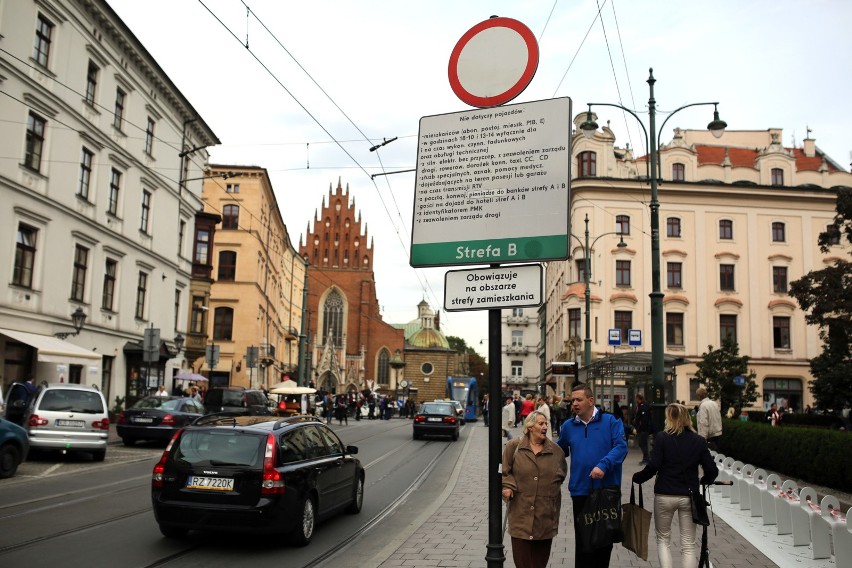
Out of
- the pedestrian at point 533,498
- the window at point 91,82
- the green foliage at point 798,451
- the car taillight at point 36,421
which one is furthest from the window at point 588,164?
the pedestrian at point 533,498

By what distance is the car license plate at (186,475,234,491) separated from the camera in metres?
8.70

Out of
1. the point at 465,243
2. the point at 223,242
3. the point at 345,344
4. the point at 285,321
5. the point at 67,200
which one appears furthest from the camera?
the point at 345,344

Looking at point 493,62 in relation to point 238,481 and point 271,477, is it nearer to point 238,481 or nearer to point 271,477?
point 271,477

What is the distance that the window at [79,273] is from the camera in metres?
27.8

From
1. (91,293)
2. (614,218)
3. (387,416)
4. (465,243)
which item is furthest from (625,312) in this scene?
(465,243)

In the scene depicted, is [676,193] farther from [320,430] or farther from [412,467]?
[320,430]

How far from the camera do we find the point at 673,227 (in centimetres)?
5166

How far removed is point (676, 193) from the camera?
51.2m


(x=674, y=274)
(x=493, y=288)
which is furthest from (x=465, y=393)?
(x=493, y=288)

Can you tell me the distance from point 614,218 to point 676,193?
4.47 m

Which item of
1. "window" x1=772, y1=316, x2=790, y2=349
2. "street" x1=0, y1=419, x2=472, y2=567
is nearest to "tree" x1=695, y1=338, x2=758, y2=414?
"window" x1=772, y1=316, x2=790, y2=349

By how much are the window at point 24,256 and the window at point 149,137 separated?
9370 mm

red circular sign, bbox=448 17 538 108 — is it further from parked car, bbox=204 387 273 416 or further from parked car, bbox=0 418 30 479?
parked car, bbox=204 387 273 416

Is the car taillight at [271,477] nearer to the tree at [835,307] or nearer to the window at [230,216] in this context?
the tree at [835,307]
